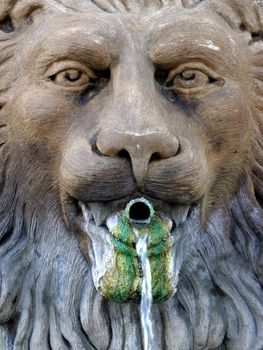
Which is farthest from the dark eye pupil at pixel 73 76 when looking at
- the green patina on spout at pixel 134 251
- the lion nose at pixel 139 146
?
the green patina on spout at pixel 134 251

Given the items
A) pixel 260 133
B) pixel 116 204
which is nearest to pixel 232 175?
pixel 260 133

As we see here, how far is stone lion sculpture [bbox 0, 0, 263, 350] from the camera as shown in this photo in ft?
7.32

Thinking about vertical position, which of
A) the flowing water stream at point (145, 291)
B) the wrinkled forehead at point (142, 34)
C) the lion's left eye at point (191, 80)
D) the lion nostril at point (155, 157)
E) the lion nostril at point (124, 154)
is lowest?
the flowing water stream at point (145, 291)

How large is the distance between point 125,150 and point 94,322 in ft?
1.14

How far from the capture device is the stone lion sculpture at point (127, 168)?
2230mm

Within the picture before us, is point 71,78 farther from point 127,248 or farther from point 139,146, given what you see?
point 127,248

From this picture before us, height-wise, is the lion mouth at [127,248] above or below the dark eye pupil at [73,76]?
below

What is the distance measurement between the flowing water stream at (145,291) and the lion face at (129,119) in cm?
1

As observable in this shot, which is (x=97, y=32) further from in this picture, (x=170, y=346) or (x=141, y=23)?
(x=170, y=346)

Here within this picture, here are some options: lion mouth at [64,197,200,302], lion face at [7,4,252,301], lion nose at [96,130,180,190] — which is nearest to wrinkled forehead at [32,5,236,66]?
lion face at [7,4,252,301]

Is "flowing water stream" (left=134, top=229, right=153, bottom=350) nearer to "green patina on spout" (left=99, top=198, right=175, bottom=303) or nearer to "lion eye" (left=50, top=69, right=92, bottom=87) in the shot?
"green patina on spout" (left=99, top=198, right=175, bottom=303)

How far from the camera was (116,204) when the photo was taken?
2244 millimetres

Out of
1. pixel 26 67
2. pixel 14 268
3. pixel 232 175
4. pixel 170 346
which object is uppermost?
pixel 26 67

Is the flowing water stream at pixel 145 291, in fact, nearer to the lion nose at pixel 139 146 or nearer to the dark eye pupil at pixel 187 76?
the lion nose at pixel 139 146
